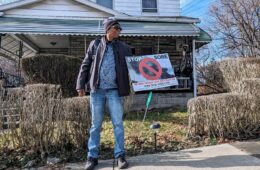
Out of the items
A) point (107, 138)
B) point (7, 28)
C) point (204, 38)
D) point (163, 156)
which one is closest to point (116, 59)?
point (163, 156)

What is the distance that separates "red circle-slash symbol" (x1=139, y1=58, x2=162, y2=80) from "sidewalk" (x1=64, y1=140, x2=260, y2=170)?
1.34m

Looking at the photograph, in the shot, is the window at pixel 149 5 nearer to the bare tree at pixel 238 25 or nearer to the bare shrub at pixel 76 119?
the bare tree at pixel 238 25

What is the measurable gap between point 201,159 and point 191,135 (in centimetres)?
117

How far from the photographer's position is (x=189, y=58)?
15.1 m

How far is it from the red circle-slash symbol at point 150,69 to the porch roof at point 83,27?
6224 millimetres

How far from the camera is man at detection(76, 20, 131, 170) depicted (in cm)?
512

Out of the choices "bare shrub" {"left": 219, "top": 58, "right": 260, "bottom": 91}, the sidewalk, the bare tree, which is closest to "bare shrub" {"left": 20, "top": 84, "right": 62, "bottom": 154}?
the sidewalk

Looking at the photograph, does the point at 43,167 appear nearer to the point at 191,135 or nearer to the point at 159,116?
the point at 191,135

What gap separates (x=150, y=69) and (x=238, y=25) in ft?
66.5

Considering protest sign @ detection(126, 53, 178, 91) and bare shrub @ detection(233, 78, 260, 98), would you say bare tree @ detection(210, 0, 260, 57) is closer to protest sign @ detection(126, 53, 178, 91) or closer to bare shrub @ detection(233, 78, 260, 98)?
bare shrub @ detection(233, 78, 260, 98)

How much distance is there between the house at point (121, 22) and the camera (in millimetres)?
12586

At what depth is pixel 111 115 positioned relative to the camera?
5.18 m

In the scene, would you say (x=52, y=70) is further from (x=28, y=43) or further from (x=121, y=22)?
(x=28, y=43)

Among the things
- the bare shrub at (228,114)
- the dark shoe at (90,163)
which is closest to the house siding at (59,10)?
the bare shrub at (228,114)
